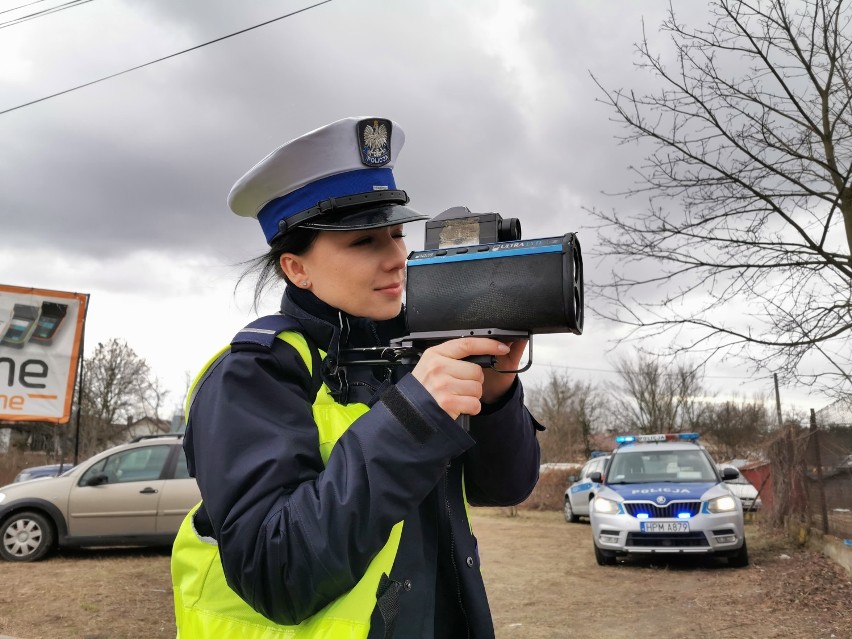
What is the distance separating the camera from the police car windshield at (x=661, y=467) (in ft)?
35.7

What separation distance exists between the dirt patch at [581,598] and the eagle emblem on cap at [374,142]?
5736 millimetres

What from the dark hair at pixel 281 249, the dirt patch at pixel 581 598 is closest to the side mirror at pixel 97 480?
the dirt patch at pixel 581 598

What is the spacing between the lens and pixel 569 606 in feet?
26.0

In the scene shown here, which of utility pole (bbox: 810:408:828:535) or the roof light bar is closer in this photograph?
utility pole (bbox: 810:408:828:535)

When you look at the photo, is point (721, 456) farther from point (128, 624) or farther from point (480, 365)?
point (480, 365)

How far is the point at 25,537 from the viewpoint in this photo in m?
9.95

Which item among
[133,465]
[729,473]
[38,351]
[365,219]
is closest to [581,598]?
Result: [729,473]

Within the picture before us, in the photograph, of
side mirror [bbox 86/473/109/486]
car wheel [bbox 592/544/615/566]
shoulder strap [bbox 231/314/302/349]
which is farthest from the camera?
car wheel [bbox 592/544/615/566]

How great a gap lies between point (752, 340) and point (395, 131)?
7.14m

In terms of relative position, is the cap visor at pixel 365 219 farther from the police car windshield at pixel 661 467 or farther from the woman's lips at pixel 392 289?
the police car windshield at pixel 661 467

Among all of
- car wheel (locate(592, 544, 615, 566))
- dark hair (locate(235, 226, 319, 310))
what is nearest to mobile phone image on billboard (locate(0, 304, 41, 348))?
car wheel (locate(592, 544, 615, 566))

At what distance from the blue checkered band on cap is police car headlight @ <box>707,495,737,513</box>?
9216mm

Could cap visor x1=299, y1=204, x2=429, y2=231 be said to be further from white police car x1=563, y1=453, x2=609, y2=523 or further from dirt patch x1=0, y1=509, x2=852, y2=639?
white police car x1=563, y1=453, x2=609, y2=523

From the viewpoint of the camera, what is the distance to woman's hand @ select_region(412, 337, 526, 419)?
4.43 ft
